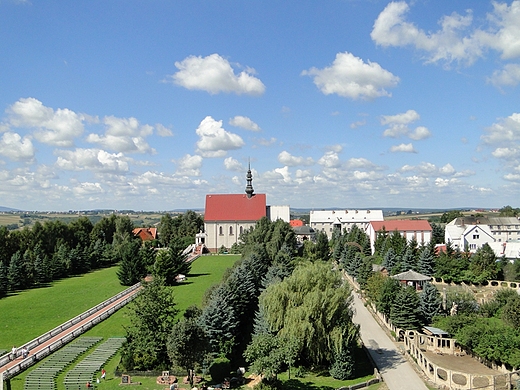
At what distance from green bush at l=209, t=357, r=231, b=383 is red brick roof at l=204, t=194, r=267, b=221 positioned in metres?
52.6

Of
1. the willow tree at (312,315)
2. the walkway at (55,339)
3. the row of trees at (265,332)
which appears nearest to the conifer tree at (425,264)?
the row of trees at (265,332)

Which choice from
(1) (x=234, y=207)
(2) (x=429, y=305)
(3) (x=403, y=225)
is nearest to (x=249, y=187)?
(1) (x=234, y=207)

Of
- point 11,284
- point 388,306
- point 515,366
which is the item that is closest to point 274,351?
point 515,366

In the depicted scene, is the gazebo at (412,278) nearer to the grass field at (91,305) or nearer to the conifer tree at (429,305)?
the conifer tree at (429,305)

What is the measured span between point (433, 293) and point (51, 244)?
55.1 metres

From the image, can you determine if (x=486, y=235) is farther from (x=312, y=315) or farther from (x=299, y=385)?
(x=299, y=385)

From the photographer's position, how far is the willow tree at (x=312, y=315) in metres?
26.1

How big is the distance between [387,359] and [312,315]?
6.52 meters

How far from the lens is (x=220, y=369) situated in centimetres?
2550

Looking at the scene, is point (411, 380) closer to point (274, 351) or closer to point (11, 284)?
point (274, 351)

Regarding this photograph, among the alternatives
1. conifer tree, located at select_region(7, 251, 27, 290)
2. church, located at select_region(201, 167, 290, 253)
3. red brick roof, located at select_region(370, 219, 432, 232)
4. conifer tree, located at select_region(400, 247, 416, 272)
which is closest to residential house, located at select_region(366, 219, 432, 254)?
red brick roof, located at select_region(370, 219, 432, 232)

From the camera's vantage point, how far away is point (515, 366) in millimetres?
25188

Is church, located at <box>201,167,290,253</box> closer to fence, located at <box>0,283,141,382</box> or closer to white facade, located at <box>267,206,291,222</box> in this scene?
white facade, located at <box>267,206,291,222</box>

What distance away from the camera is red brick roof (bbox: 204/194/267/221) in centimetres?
7931
